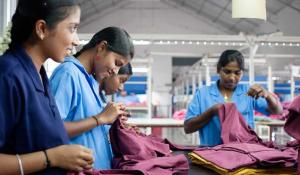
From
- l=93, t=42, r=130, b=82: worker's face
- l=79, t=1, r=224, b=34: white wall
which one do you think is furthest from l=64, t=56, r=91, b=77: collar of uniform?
l=79, t=1, r=224, b=34: white wall

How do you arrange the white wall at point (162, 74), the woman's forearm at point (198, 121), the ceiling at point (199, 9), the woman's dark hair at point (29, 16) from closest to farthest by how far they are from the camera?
the woman's dark hair at point (29, 16) < the woman's forearm at point (198, 121) < the ceiling at point (199, 9) < the white wall at point (162, 74)

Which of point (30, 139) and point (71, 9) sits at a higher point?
point (71, 9)

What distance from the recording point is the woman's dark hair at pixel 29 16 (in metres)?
1.07

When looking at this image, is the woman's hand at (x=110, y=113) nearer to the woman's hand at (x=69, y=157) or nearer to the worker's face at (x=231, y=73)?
the woman's hand at (x=69, y=157)

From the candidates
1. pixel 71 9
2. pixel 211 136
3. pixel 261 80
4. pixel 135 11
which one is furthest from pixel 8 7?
pixel 135 11

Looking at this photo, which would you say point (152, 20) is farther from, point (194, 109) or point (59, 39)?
point (59, 39)

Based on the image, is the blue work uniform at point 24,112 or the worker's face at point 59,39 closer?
the blue work uniform at point 24,112

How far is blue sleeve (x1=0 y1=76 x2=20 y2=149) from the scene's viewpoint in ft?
3.13

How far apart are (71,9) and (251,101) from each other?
169cm

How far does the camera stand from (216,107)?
2.16 m

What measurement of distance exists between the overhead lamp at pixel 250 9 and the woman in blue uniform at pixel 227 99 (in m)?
0.24

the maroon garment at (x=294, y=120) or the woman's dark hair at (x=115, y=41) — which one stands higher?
the woman's dark hair at (x=115, y=41)

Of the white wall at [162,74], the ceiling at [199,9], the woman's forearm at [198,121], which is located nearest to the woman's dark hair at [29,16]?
the woman's forearm at [198,121]

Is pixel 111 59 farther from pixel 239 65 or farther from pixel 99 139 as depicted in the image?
pixel 239 65
